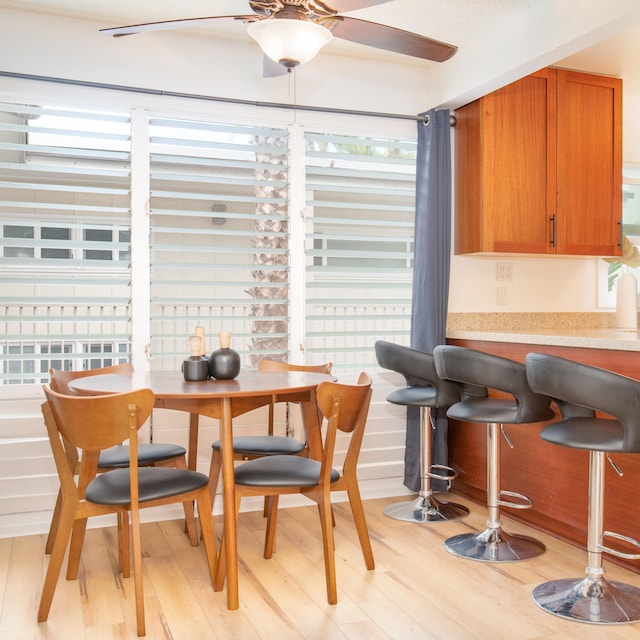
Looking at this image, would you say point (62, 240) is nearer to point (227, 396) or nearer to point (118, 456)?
point (118, 456)

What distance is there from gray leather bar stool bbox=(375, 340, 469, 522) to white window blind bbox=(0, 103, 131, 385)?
1476mm

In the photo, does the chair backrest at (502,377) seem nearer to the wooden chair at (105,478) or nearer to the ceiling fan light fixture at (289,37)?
the wooden chair at (105,478)

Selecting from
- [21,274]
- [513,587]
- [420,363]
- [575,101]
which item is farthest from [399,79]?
[513,587]

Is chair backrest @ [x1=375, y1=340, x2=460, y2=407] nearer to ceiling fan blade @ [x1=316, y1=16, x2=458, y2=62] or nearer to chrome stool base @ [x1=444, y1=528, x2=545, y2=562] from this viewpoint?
chrome stool base @ [x1=444, y1=528, x2=545, y2=562]

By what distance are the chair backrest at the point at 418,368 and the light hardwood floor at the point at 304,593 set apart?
0.69 metres

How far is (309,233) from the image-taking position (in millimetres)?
4195

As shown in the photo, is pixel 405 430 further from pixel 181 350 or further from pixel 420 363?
pixel 181 350

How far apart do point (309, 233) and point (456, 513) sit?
1.81m

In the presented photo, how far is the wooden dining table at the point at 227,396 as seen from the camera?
2666 mm

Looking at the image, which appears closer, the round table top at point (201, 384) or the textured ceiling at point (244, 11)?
the round table top at point (201, 384)

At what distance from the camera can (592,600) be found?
8.75 ft

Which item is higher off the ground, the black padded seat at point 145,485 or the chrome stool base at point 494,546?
the black padded seat at point 145,485

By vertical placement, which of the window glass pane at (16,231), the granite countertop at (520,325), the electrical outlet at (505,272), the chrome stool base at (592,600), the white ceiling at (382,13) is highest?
the white ceiling at (382,13)

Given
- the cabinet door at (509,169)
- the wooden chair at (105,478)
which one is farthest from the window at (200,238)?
the wooden chair at (105,478)
